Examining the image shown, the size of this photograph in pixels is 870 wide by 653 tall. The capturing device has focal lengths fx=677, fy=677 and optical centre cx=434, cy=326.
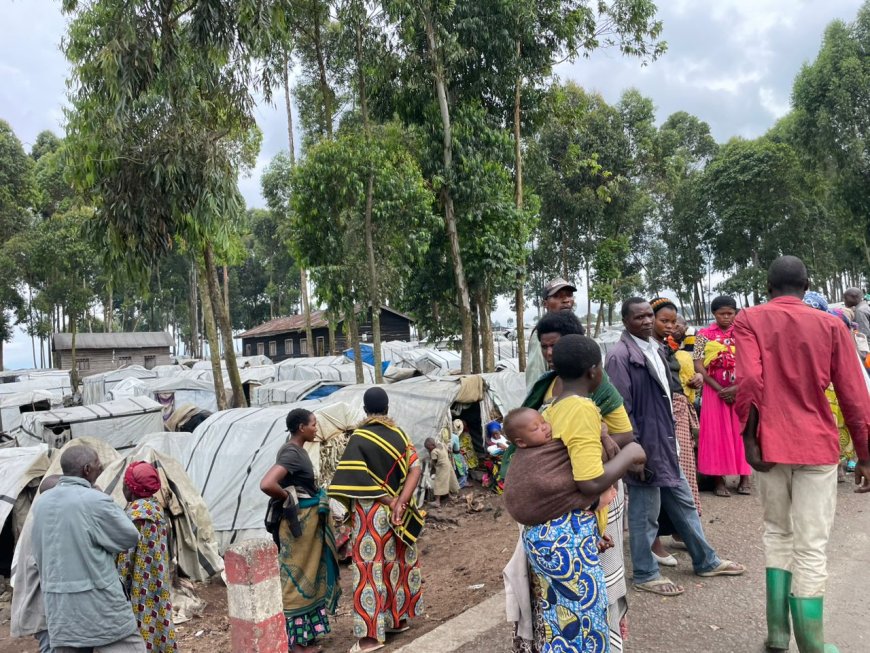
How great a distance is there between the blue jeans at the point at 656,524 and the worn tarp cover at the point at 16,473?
22.2 ft

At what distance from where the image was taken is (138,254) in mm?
11547

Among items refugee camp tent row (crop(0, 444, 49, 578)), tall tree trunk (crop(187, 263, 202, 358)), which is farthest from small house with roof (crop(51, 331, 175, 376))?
refugee camp tent row (crop(0, 444, 49, 578))

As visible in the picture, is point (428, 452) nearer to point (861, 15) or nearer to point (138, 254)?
point (138, 254)

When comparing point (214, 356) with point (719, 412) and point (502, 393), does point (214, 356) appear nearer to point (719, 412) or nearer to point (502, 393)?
point (502, 393)

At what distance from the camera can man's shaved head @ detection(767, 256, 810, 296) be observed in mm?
3232

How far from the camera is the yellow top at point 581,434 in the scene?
2508 mm

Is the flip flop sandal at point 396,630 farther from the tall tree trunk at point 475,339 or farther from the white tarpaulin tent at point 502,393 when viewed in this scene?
the tall tree trunk at point 475,339

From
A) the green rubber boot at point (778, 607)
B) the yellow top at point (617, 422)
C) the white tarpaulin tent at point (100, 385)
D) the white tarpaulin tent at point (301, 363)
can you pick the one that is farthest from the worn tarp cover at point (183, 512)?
the white tarpaulin tent at point (100, 385)

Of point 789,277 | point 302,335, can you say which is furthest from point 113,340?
point 789,277

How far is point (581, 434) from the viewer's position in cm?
254

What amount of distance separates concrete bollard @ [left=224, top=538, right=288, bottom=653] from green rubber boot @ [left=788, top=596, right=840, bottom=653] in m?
2.32

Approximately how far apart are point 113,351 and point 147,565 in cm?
4330

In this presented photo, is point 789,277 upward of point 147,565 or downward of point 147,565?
upward

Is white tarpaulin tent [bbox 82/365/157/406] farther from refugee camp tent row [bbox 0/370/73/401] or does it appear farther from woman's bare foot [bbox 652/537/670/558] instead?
woman's bare foot [bbox 652/537/670/558]
